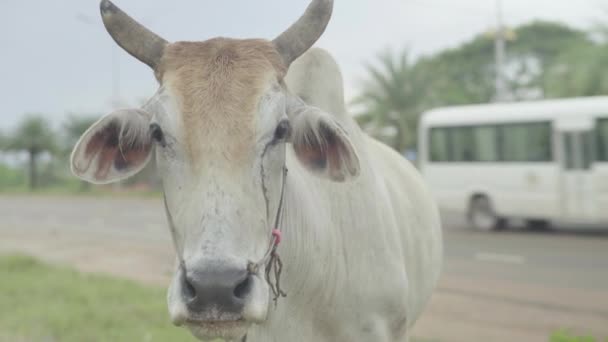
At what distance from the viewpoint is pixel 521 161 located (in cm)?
1253

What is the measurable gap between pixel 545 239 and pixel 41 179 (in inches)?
1329

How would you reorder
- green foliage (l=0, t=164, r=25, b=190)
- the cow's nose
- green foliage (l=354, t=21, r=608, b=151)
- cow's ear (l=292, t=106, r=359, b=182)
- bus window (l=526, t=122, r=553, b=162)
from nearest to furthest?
the cow's nose
cow's ear (l=292, t=106, r=359, b=182)
bus window (l=526, t=122, r=553, b=162)
green foliage (l=354, t=21, r=608, b=151)
green foliage (l=0, t=164, r=25, b=190)

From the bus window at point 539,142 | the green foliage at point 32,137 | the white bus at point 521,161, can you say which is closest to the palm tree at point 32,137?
the green foliage at point 32,137

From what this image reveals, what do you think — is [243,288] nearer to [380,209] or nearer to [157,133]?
[157,133]

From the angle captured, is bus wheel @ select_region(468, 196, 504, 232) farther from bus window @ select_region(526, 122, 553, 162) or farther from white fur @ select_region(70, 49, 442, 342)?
white fur @ select_region(70, 49, 442, 342)

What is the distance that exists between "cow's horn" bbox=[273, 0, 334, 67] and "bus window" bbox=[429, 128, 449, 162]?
38.9 feet

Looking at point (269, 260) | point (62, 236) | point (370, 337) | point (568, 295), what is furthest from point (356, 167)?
point (62, 236)

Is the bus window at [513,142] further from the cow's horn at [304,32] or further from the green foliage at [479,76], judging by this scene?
the cow's horn at [304,32]

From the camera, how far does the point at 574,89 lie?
18.0 m

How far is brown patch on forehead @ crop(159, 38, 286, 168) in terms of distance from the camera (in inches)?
80.0

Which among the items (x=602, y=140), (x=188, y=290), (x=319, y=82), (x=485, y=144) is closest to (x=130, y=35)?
(x=188, y=290)

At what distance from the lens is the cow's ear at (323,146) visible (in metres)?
2.27

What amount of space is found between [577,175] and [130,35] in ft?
35.7

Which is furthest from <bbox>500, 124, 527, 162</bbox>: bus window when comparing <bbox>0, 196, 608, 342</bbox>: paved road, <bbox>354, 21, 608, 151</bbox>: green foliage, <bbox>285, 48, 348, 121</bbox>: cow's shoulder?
<bbox>285, 48, 348, 121</bbox>: cow's shoulder
